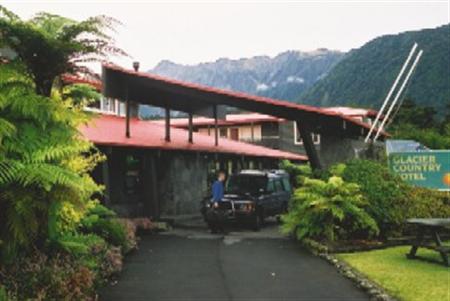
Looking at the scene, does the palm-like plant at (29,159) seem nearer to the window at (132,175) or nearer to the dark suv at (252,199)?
the dark suv at (252,199)

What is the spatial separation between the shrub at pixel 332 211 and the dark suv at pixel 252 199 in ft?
13.9

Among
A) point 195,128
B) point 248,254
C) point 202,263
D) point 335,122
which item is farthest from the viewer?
point 195,128

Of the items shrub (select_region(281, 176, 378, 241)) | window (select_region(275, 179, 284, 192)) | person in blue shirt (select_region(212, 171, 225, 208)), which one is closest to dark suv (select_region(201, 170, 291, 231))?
window (select_region(275, 179, 284, 192))

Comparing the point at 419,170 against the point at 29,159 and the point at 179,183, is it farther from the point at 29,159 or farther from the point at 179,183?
the point at 29,159

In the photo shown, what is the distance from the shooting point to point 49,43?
973 cm

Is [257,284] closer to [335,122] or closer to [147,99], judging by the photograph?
[335,122]

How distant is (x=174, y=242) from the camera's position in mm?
17094

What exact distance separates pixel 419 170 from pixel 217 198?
643 centimetres

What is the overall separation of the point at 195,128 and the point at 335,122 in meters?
36.3

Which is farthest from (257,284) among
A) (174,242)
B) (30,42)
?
(174,242)

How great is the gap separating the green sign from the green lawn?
12.0 feet

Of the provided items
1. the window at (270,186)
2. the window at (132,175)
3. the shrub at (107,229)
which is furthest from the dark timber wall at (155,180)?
the shrub at (107,229)

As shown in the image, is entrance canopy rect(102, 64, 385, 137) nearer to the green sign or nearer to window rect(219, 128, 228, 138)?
the green sign

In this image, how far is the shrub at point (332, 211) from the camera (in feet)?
→ 47.8
